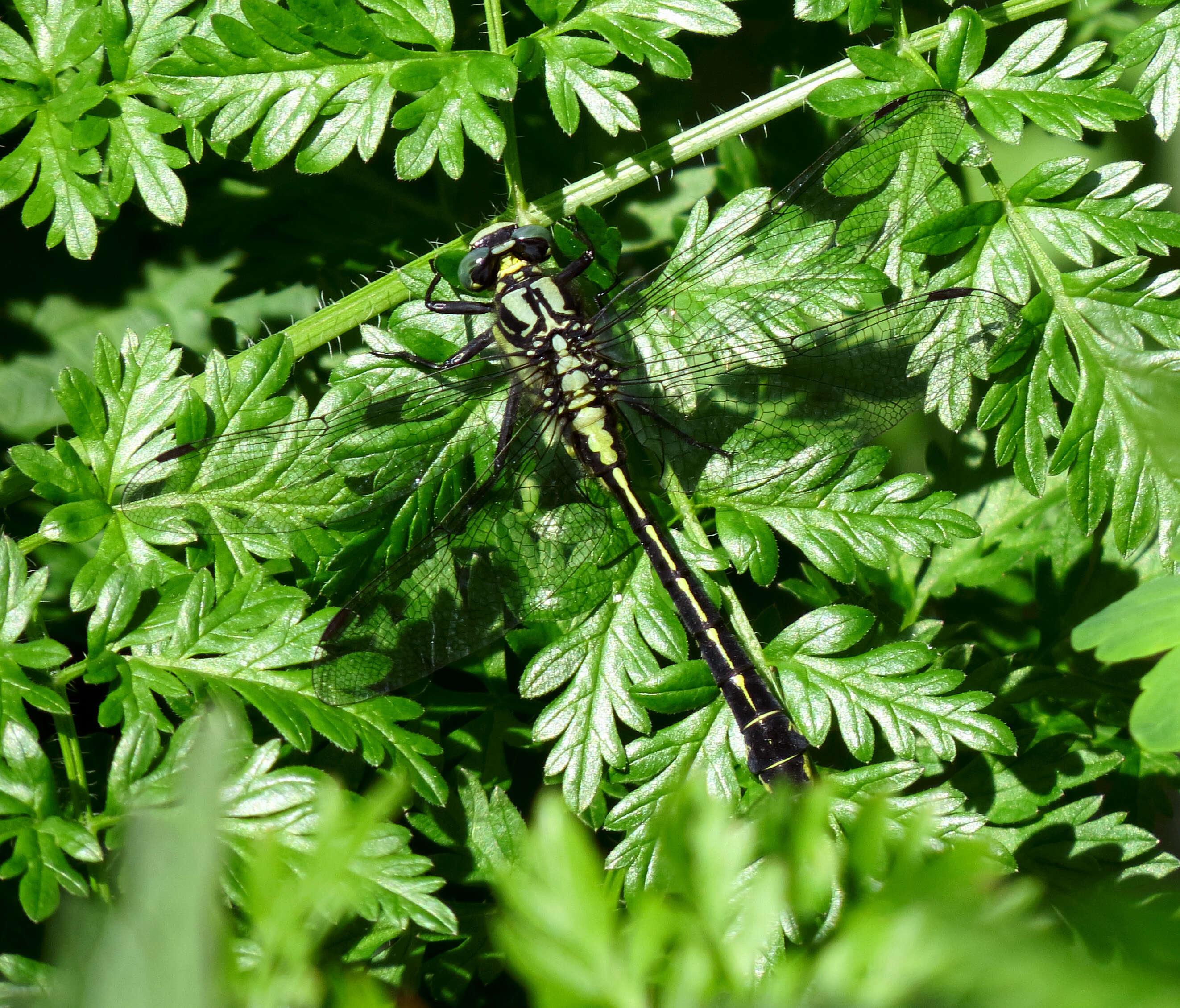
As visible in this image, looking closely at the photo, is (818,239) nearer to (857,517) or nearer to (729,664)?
(857,517)

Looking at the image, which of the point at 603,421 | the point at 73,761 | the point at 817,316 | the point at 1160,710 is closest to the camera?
the point at 1160,710

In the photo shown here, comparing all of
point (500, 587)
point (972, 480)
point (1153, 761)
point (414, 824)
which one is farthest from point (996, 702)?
point (414, 824)

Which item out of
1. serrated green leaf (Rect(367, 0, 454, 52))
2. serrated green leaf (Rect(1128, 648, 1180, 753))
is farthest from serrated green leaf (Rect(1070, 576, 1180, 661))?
serrated green leaf (Rect(367, 0, 454, 52))

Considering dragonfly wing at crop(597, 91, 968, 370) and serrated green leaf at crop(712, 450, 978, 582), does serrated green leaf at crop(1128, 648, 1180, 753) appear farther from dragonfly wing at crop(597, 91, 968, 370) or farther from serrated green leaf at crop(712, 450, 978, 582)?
dragonfly wing at crop(597, 91, 968, 370)

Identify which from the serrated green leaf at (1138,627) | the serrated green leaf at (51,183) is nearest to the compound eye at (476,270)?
the serrated green leaf at (51,183)

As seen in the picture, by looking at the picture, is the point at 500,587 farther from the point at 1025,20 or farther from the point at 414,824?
the point at 1025,20

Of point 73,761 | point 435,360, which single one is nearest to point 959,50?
point 435,360

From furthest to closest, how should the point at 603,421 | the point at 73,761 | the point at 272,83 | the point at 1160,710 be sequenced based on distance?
the point at 603,421
the point at 272,83
the point at 73,761
the point at 1160,710

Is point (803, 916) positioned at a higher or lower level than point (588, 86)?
lower
